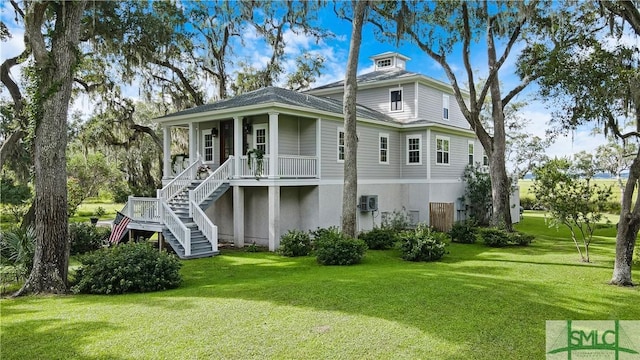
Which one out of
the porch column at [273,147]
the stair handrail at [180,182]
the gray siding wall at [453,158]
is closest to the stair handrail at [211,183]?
the stair handrail at [180,182]

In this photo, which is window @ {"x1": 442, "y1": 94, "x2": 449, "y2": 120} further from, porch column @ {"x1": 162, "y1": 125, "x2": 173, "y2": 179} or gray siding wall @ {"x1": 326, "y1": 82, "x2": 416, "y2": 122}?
porch column @ {"x1": 162, "y1": 125, "x2": 173, "y2": 179}

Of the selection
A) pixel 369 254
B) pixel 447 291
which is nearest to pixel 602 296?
pixel 447 291

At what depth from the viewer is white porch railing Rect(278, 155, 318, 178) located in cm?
1570

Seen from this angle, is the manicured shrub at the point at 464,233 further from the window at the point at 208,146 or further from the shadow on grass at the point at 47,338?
the shadow on grass at the point at 47,338

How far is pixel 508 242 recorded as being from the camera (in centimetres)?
1645

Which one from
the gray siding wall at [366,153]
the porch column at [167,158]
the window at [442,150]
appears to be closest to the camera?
the gray siding wall at [366,153]

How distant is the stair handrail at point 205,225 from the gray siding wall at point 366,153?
5.03 metres

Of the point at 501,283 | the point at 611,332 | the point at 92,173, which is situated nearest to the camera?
the point at 611,332

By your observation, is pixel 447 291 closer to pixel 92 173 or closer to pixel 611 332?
pixel 611 332

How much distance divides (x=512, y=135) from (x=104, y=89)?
3123 cm

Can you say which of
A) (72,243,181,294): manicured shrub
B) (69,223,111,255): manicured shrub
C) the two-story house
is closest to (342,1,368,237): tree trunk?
the two-story house

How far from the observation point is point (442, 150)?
22.2 m

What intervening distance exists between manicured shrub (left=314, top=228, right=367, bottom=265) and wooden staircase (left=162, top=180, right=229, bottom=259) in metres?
3.86

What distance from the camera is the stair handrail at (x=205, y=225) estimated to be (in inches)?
554
